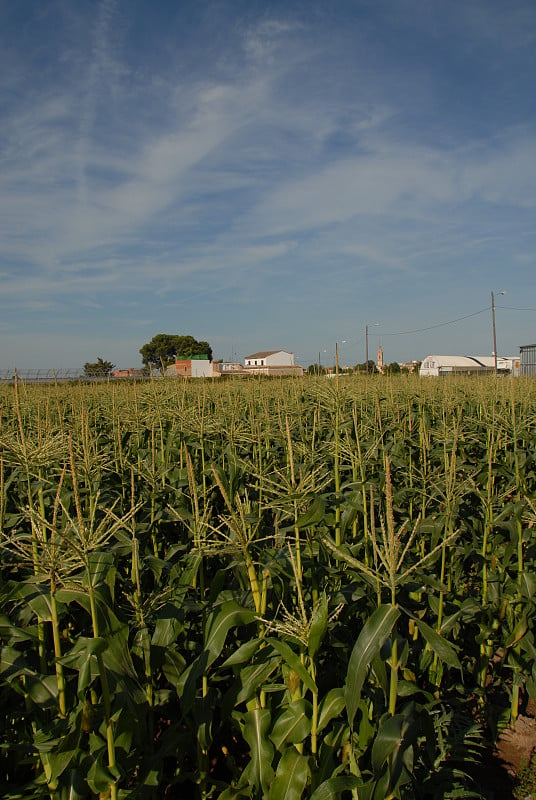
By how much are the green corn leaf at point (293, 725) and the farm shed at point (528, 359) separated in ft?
127

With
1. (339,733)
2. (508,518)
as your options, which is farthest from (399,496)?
(339,733)

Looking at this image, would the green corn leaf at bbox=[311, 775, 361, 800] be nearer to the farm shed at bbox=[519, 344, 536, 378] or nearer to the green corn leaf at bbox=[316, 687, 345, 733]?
the green corn leaf at bbox=[316, 687, 345, 733]

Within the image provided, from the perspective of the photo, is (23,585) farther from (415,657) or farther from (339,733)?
(415,657)

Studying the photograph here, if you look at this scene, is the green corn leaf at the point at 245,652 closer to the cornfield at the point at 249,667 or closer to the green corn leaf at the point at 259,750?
the cornfield at the point at 249,667

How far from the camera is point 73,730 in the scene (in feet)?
6.66

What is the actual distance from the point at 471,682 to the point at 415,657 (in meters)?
0.62

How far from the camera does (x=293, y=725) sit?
214 cm

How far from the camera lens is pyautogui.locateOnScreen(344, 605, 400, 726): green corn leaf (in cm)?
→ 164

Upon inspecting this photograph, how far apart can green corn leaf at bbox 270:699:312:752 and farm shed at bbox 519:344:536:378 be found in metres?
38.9

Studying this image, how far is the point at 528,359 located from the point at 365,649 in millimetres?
40967

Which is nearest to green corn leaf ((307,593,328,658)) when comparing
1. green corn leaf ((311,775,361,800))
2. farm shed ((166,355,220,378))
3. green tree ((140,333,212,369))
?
green corn leaf ((311,775,361,800))

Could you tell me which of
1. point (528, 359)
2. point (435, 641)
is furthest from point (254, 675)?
point (528, 359)

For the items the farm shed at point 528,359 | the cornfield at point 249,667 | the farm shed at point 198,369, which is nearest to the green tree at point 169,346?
the farm shed at point 198,369

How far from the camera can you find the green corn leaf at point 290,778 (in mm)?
1974
